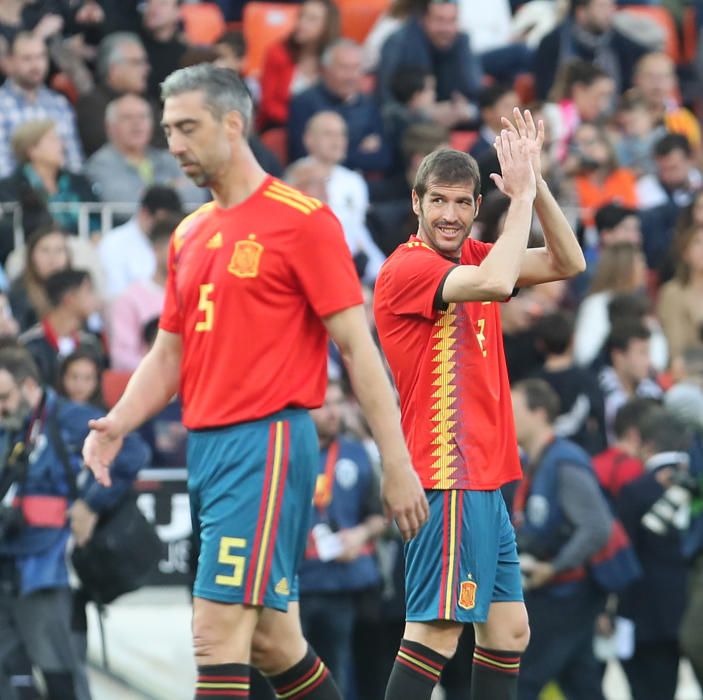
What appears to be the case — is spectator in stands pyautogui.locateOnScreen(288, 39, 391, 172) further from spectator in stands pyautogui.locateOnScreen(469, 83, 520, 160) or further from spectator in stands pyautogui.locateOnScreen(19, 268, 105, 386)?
spectator in stands pyautogui.locateOnScreen(19, 268, 105, 386)

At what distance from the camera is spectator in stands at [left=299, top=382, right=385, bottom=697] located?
10656 mm

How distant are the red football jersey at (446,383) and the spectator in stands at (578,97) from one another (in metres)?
9.23

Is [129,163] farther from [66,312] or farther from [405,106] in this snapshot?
[405,106]

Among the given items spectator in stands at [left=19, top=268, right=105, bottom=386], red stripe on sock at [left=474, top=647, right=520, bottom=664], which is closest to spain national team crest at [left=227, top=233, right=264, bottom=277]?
red stripe on sock at [left=474, top=647, right=520, bottom=664]

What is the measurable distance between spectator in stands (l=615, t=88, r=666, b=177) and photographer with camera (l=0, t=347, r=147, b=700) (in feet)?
25.5

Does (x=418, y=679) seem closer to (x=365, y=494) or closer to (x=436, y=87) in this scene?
(x=365, y=494)

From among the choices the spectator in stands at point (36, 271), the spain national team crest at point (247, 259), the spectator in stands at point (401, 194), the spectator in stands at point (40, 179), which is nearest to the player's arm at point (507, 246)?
the spain national team crest at point (247, 259)

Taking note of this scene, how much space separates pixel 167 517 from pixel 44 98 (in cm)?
378

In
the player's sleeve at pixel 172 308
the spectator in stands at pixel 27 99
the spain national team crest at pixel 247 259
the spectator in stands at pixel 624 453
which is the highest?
the spectator in stands at pixel 27 99

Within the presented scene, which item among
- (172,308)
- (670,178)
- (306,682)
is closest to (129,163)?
(670,178)

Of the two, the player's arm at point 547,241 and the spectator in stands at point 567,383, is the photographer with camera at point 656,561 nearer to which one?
the spectator in stands at point 567,383

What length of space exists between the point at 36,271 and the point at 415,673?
5796mm

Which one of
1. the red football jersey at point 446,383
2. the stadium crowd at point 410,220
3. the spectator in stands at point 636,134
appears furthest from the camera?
the spectator in stands at point 636,134

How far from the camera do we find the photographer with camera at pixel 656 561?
11375 mm
